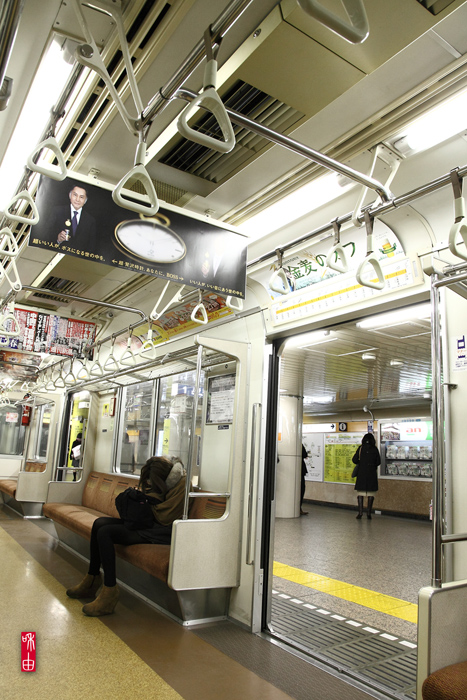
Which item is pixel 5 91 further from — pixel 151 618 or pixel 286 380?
pixel 286 380

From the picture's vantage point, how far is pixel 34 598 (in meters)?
4.48

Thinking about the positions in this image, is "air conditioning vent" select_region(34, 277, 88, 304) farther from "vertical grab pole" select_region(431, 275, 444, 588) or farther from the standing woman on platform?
the standing woman on platform

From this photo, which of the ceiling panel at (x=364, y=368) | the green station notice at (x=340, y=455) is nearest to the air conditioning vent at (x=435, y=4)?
the ceiling panel at (x=364, y=368)

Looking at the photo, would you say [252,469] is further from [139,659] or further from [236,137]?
[236,137]

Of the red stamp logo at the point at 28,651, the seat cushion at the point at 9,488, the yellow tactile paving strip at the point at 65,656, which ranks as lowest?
the yellow tactile paving strip at the point at 65,656

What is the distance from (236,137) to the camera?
9.84 feet

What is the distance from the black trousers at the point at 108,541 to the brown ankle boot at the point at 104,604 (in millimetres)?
56

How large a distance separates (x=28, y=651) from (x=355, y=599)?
125 inches

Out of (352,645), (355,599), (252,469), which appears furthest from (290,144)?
(355,599)

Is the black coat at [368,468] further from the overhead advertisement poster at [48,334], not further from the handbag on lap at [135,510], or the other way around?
the handbag on lap at [135,510]

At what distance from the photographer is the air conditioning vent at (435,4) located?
2021 millimetres

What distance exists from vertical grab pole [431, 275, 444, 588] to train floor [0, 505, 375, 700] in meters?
1.38

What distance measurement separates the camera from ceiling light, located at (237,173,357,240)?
349 centimetres

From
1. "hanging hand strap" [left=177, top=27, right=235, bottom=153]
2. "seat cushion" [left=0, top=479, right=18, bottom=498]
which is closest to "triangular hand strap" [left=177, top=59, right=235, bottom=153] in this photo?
"hanging hand strap" [left=177, top=27, right=235, bottom=153]
